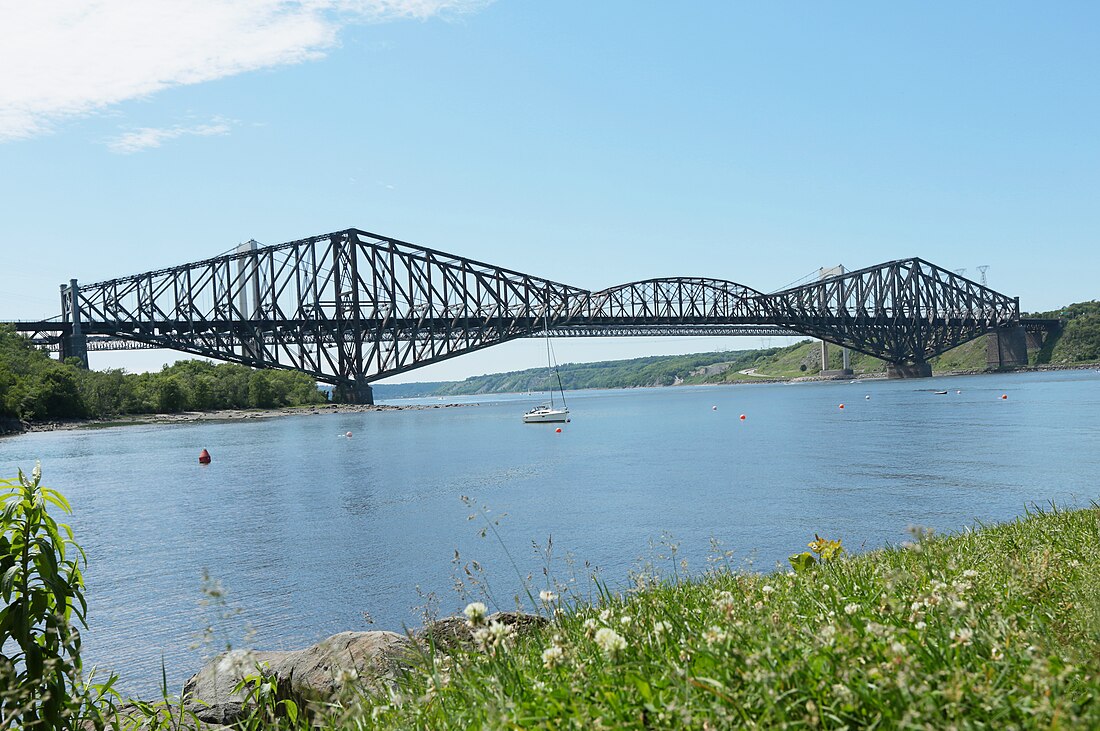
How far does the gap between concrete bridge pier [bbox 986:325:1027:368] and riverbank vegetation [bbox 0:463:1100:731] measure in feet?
621

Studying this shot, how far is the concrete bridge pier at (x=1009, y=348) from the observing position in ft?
572

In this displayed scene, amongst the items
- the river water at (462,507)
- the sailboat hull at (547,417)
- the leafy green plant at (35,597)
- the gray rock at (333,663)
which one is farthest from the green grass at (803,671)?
the sailboat hull at (547,417)

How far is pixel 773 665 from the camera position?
332cm

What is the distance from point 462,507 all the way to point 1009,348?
6964 inches

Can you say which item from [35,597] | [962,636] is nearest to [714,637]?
[962,636]

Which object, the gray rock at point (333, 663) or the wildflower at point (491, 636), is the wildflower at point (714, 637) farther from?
the gray rock at point (333, 663)

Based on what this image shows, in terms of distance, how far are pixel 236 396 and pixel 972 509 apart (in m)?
109

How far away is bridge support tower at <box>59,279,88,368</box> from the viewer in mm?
112750

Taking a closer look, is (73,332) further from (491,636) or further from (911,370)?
(911,370)

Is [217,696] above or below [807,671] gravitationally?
below

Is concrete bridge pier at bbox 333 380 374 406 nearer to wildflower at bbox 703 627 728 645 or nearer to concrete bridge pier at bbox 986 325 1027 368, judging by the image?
wildflower at bbox 703 627 728 645

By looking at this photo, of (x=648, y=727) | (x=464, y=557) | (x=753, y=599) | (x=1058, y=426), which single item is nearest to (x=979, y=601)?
(x=753, y=599)

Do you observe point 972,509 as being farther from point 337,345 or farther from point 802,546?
point 337,345

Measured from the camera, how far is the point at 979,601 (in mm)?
4543
